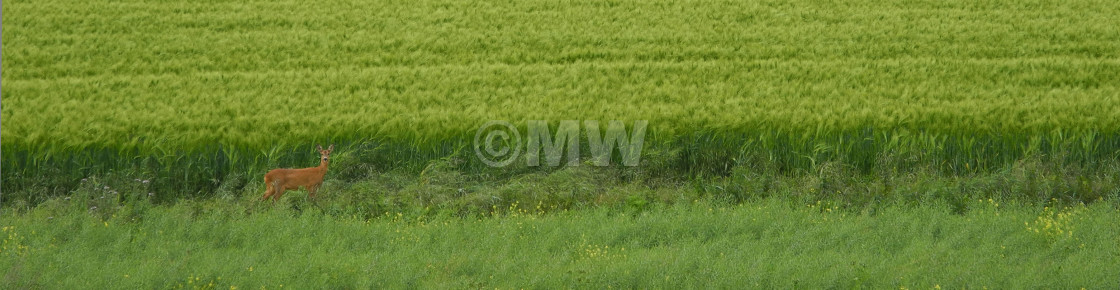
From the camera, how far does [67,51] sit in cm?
1384

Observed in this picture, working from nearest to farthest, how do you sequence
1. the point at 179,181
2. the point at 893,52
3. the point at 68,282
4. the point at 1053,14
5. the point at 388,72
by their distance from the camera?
the point at 68,282, the point at 179,181, the point at 388,72, the point at 893,52, the point at 1053,14

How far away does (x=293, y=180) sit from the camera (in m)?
8.03

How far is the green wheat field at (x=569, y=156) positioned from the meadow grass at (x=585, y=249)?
0.08ft

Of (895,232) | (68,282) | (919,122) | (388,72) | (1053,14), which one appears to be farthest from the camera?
(1053,14)

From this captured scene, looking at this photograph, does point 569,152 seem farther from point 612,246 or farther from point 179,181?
point 179,181

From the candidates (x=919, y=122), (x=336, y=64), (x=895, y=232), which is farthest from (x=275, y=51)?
(x=895, y=232)

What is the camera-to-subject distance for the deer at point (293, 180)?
7965 mm

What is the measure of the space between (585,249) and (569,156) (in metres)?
2.79

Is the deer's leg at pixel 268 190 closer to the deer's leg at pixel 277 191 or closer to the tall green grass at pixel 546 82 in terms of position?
the deer's leg at pixel 277 191

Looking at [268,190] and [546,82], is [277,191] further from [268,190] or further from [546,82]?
[546,82]

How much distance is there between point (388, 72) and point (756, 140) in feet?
16.5

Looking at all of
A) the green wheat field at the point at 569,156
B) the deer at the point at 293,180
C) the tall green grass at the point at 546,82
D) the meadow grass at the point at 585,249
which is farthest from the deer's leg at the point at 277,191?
the tall green grass at the point at 546,82

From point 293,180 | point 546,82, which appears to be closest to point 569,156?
point 293,180

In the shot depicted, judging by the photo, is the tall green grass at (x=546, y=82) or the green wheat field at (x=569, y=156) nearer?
the green wheat field at (x=569, y=156)
